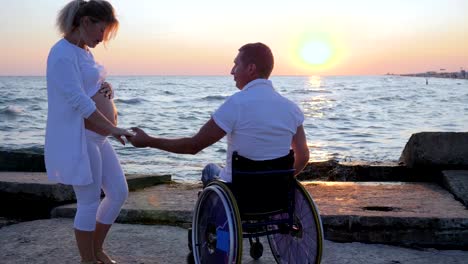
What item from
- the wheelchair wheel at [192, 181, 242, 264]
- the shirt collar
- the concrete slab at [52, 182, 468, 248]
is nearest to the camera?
the wheelchair wheel at [192, 181, 242, 264]

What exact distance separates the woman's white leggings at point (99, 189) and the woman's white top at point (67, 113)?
10cm

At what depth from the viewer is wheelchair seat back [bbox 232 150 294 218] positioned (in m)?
2.97

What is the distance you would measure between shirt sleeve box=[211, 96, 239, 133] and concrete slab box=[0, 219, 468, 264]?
1272 millimetres

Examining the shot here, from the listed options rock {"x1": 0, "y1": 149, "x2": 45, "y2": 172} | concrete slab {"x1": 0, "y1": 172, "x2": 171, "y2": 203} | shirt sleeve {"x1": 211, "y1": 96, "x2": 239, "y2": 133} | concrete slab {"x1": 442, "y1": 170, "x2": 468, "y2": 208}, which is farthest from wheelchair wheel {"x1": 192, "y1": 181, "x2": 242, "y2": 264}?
rock {"x1": 0, "y1": 149, "x2": 45, "y2": 172}

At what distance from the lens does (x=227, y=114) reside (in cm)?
295

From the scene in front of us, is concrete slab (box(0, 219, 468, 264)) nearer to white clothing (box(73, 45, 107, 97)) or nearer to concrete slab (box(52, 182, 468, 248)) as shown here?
concrete slab (box(52, 182, 468, 248))

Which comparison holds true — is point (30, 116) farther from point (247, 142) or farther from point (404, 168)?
point (247, 142)

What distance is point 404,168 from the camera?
6.49 meters

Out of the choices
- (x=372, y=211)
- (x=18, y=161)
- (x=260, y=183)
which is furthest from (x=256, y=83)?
(x=18, y=161)

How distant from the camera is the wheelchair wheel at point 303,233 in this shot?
10.1ft

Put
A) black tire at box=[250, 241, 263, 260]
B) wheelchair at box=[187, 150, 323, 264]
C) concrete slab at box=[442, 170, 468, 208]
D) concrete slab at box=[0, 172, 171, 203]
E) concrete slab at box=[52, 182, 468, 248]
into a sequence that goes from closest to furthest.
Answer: wheelchair at box=[187, 150, 323, 264] → black tire at box=[250, 241, 263, 260] → concrete slab at box=[52, 182, 468, 248] → concrete slab at box=[442, 170, 468, 208] → concrete slab at box=[0, 172, 171, 203]

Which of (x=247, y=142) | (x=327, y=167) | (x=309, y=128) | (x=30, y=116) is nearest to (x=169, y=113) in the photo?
(x=30, y=116)

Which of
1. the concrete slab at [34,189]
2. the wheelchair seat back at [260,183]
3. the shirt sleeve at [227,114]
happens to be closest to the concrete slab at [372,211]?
the concrete slab at [34,189]

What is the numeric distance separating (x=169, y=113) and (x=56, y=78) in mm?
23640
